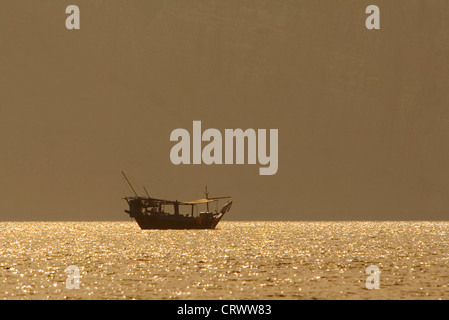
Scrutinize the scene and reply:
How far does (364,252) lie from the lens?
5851 inches

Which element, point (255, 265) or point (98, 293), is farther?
point (255, 265)

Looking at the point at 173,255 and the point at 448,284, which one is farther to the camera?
the point at 173,255

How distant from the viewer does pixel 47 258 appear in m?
134
